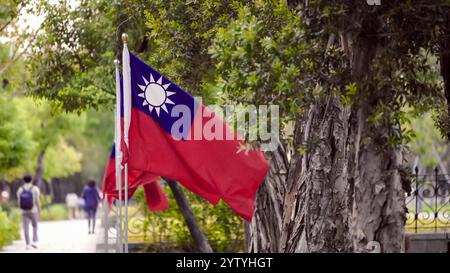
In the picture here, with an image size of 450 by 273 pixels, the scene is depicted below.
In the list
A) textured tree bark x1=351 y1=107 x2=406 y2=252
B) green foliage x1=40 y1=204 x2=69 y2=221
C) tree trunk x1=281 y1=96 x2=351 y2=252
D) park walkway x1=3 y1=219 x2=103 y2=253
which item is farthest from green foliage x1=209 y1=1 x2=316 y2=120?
green foliage x1=40 y1=204 x2=69 y2=221

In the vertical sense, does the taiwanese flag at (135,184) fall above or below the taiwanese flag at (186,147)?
below

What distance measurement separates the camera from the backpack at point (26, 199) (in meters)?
23.4

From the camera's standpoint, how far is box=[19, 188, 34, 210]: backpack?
23359 mm

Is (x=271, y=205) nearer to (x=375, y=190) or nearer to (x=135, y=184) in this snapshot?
(x=135, y=184)

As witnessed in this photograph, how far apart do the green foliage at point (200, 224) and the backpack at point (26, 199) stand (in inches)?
106

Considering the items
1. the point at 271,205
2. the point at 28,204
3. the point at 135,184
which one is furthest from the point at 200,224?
the point at 271,205

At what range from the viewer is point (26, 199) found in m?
23.4

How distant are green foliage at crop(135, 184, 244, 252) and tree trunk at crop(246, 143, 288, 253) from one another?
6815mm

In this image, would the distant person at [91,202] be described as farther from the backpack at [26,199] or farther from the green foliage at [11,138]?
the backpack at [26,199]

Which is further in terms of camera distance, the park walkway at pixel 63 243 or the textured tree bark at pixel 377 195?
the park walkway at pixel 63 243

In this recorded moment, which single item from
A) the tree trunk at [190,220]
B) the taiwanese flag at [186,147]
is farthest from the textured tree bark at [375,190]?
the tree trunk at [190,220]

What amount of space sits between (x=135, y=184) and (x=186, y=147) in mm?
4941

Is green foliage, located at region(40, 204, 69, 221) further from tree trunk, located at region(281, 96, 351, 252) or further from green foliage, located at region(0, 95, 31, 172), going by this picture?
tree trunk, located at region(281, 96, 351, 252)

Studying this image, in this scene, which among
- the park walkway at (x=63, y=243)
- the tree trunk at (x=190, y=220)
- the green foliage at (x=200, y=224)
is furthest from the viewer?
the park walkway at (x=63, y=243)
